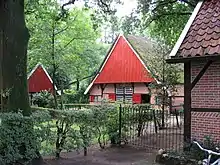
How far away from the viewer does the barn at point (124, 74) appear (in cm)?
3191

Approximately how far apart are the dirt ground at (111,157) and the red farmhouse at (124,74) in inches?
754

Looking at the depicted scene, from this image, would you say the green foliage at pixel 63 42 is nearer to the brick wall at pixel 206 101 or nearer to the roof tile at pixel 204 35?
the roof tile at pixel 204 35

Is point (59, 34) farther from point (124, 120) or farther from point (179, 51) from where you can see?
point (179, 51)

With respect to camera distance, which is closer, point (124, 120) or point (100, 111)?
point (100, 111)

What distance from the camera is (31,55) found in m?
26.2

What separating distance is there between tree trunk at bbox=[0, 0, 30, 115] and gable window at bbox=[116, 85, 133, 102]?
23938mm

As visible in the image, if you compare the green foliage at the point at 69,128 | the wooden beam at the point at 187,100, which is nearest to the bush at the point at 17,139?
the green foliage at the point at 69,128

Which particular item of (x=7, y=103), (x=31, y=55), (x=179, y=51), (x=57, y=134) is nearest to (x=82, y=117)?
(x=57, y=134)

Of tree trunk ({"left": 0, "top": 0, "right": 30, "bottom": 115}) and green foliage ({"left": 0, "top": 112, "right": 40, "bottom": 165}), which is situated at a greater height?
tree trunk ({"left": 0, "top": 0, "right": 30, "bottom": 115})

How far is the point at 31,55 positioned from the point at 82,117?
54.0 feet

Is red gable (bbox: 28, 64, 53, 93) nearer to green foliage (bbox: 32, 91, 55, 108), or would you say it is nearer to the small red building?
green foliage (bbox: 32, 91, 55, 108)

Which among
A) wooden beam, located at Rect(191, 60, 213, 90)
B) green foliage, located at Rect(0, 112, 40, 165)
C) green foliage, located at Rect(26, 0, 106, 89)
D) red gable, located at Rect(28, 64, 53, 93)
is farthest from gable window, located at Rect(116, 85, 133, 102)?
green foliage, located at Rect(0, 112, 40, 165)

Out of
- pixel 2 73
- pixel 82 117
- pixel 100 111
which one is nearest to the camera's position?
pixel 2 73

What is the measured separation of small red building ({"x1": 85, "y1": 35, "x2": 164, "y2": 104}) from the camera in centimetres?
3195
